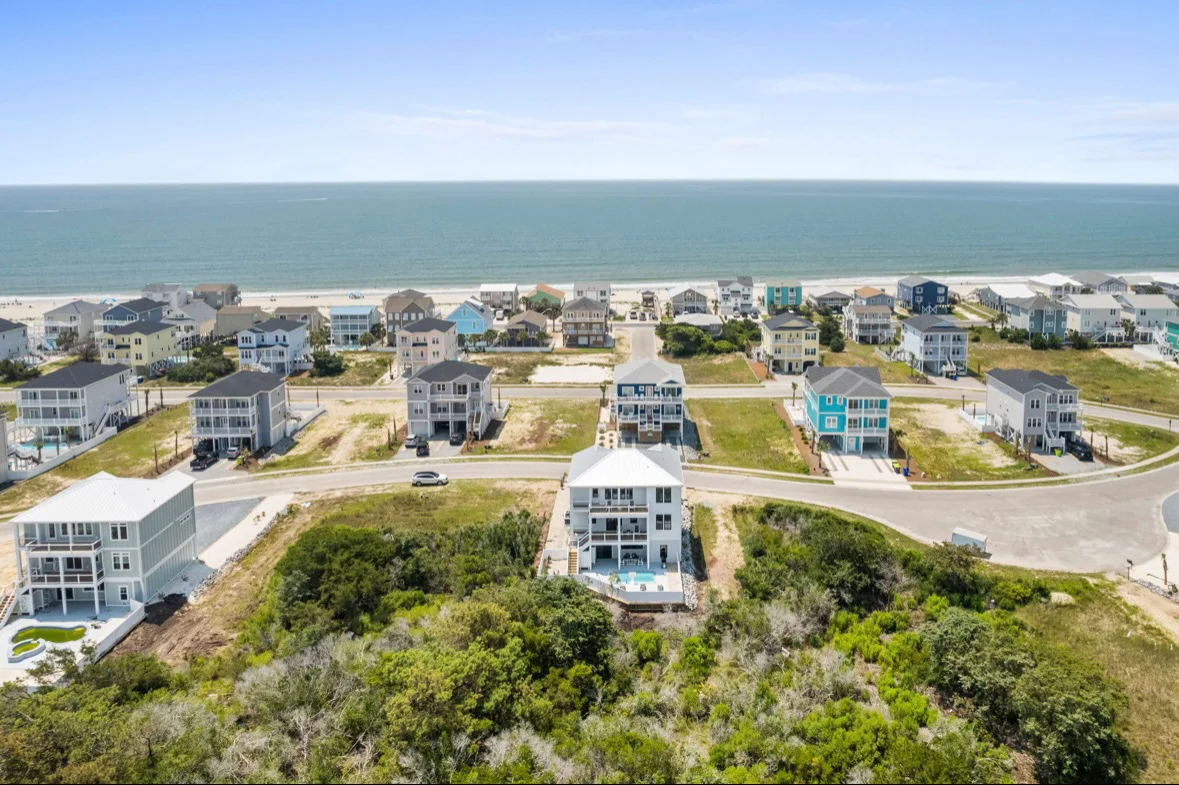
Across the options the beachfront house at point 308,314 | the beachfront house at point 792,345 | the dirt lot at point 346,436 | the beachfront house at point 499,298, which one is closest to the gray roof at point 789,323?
the beachfront house at point 792,345

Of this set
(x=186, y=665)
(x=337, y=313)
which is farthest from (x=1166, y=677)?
(x=337, y=313)

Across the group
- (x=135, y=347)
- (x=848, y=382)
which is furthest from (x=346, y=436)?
(x=848, y=382)

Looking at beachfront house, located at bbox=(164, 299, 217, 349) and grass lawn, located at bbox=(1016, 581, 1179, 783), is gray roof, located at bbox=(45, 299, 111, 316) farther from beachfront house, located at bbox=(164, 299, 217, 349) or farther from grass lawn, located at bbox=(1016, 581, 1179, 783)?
grass lawn, located at bbox=(1016, 581, 1179, 783)

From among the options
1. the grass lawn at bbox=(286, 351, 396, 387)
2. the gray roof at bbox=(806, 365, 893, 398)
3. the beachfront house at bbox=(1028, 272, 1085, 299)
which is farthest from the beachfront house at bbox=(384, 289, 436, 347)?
the beachfront house at bbox=(1028, 272, 1085, 299)

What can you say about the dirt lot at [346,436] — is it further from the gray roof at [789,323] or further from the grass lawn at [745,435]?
the gray roof at [789,323]

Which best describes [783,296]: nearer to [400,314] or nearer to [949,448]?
[400,314]

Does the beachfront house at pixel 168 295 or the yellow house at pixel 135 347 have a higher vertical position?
the beachfront house at pixel 168 295

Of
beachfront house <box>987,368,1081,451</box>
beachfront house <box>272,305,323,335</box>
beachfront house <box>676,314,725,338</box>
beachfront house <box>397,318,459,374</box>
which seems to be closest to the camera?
beachfront house <box>987,368,1081,451</box>
